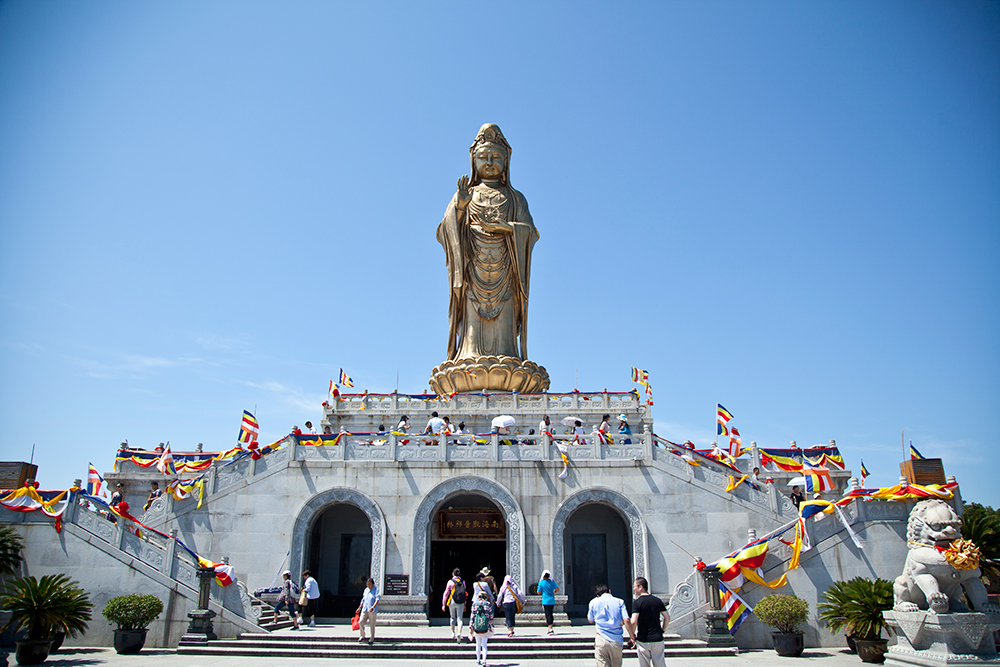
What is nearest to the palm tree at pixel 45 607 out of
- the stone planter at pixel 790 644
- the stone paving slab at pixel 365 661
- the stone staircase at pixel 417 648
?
the stone paving slab at pixel 365 661

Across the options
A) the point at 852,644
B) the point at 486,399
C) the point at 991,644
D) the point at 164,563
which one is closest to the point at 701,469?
the point at 852,644

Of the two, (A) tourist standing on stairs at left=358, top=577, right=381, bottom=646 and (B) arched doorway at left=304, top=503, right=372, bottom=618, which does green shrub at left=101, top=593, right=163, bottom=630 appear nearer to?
(A) tourist standing on stairs at left=358, top=577, right=381, bottom=646

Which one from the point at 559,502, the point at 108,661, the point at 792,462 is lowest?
the point at 108,661

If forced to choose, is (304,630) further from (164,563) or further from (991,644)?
(991,644)

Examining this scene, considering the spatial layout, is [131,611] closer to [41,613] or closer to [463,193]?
[41,613]

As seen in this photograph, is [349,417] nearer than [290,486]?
No

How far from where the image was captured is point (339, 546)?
22688 millimetres

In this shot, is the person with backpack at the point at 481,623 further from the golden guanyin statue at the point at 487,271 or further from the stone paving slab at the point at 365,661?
the golden guanyin statue at the point at 487,271

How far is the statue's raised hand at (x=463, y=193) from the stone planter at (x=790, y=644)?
81.0 ft

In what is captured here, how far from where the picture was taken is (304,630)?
17828mm

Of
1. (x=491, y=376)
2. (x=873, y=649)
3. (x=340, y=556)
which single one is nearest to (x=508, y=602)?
(x=340, y=556)

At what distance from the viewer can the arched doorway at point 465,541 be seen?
21.8m

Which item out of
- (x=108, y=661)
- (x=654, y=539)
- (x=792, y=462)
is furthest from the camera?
(x=792, y=462)

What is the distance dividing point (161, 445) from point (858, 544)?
27804 millimetres
